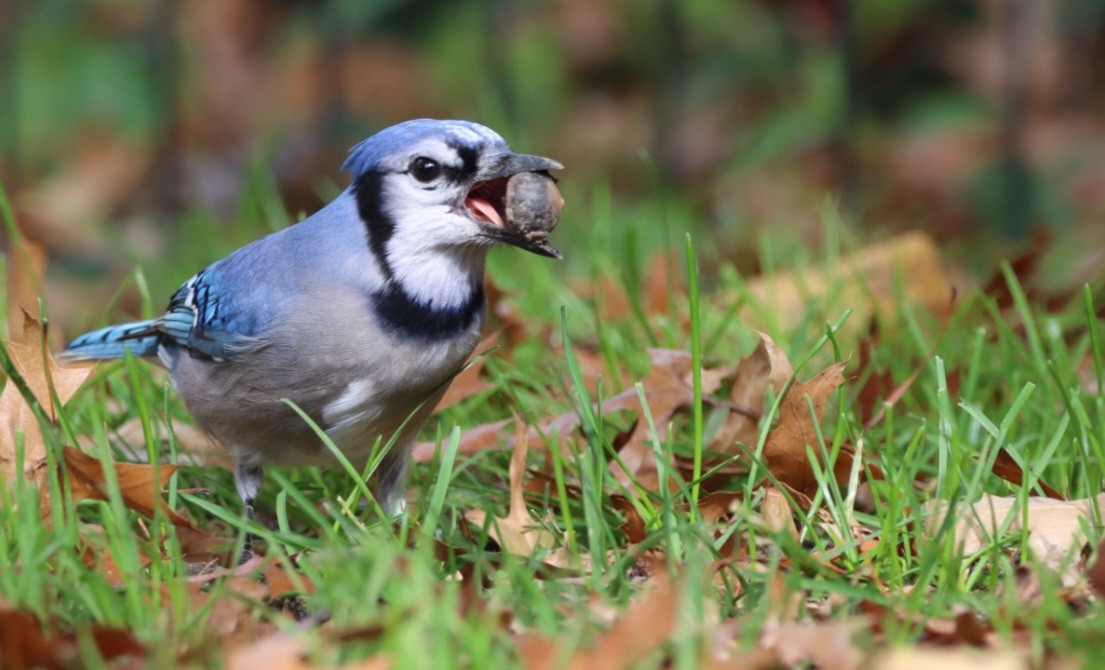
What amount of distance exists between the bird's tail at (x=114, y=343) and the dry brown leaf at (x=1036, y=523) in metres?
1.50

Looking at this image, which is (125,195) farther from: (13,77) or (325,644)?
(325,644)

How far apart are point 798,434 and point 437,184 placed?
2.29 feet

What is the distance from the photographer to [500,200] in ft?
8.11

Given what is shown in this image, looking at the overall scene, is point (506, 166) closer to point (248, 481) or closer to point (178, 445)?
point (248, 481)

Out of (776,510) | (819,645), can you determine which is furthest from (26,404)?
(819,645)

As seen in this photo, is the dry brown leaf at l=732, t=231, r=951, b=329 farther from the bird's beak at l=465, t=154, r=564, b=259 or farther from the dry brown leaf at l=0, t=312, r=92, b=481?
the dry brown leaf at l=0, t=312, r=92, b=481

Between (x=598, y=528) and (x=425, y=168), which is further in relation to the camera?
(x=425, y=168)

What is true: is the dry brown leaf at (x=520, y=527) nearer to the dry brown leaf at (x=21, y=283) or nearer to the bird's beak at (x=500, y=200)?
the bird's beak at (x=500, y=200)

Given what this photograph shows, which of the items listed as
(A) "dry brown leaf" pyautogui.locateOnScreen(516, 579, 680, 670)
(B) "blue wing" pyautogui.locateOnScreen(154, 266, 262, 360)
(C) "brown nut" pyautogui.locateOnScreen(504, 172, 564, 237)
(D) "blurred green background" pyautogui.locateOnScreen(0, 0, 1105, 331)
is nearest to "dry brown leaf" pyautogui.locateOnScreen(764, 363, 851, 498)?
(C) "brown nut" pyautogui.locateOnScreen(504, 172, 564, 237)

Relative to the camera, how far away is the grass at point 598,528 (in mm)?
1671

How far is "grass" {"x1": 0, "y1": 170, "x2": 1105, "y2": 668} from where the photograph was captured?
167cm

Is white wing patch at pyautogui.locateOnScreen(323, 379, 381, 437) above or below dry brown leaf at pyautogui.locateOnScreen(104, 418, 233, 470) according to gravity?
above

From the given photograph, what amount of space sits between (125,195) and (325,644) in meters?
4.02

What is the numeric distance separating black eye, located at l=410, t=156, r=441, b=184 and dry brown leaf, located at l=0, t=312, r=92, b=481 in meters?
0.63
